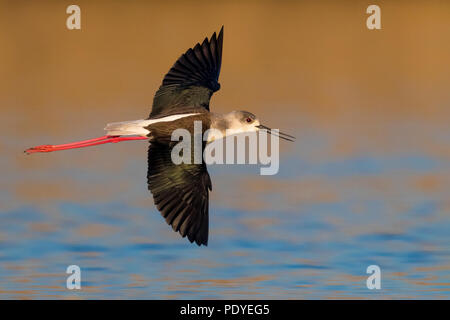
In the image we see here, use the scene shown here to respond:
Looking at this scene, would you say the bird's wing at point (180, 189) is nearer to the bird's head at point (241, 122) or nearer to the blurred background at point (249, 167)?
the bird's head at point (241, 122)

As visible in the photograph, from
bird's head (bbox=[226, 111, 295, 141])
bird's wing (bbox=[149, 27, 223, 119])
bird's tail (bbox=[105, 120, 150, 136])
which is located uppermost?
bird's wing (bbox=[149, 27, 223, 119])

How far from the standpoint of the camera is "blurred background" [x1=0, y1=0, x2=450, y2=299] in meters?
8.82

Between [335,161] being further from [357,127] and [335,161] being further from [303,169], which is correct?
[357,127]

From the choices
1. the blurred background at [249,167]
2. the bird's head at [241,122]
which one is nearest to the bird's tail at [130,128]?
the bird's head at [241,122]

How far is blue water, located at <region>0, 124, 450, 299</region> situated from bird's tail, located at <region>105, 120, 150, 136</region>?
4.45ft

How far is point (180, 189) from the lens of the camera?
24.3 feet

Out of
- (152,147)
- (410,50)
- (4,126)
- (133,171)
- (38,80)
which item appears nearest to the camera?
(152,147)

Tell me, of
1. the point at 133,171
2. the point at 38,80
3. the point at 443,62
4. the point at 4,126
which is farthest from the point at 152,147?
the point at 443,62

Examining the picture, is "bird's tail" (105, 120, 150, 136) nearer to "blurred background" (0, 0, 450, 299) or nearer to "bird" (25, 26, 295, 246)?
"bird" (25, 26, 295, 246)

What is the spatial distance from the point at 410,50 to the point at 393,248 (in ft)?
22.0

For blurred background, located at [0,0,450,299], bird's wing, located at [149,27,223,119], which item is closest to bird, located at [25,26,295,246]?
bird's wing, located at [149,27,223,119]

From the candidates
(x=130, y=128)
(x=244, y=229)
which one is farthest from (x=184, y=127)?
(x=244, y=229)

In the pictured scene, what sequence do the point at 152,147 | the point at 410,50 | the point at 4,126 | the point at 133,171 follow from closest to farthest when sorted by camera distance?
the point at 152,147 → the point at 133,171 → the point at 4,126 → the point at 410,50

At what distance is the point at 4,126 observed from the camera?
12656mm
